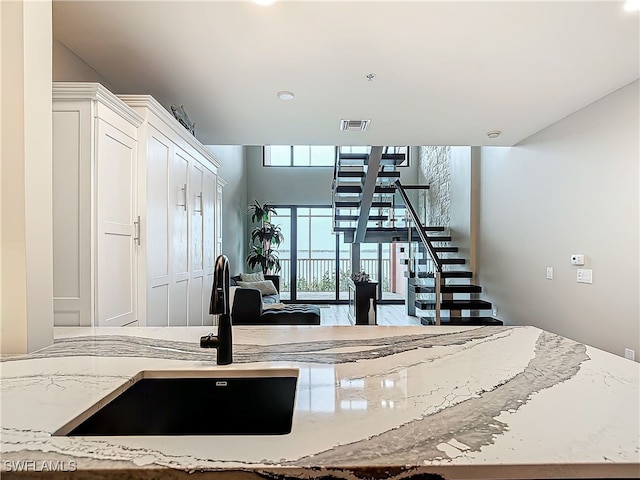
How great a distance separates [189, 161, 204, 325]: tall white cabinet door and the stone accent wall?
186 inches

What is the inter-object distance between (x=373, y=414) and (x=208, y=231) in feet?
11.9

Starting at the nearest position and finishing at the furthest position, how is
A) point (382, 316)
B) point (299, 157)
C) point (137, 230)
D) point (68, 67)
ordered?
1. point (137, 230)
2. point (68, 67)
3. point (382, 316)
4. point (299, 157)

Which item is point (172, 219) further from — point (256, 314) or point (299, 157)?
point (299, 157)

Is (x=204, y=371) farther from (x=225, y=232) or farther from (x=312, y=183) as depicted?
(x=312, y=183)

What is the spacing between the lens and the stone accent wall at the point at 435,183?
7289 millimetres

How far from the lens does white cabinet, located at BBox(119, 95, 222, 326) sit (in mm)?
2551

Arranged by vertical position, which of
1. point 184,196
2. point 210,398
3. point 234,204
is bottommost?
point 210,398

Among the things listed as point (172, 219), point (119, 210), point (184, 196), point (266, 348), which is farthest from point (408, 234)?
point (266, 348)

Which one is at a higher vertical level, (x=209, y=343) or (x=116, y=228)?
(x=116, y=228)

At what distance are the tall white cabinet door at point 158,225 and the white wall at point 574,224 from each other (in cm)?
357

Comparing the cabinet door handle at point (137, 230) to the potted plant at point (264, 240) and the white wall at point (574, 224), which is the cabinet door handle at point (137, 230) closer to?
the white wall at point (574, 224)

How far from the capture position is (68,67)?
8.78 feet

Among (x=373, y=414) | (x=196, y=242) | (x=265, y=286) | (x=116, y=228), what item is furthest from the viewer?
(x=265, y=286)

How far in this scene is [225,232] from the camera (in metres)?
7.27
